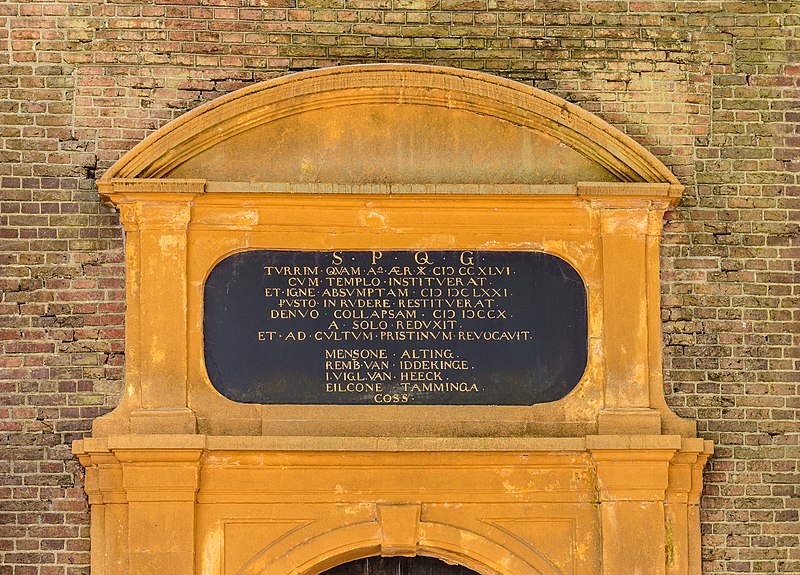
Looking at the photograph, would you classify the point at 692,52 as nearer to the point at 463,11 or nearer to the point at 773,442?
the point at 463,11

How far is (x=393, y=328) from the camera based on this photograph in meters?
8.12

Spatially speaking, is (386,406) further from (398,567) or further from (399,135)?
(399,135)

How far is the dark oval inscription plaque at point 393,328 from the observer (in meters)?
8.03

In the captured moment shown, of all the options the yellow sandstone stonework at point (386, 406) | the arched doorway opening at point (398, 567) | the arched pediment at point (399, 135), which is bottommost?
the arched doorway opening at point (398, 567)

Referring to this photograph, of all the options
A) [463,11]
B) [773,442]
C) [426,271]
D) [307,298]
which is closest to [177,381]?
[307,298]

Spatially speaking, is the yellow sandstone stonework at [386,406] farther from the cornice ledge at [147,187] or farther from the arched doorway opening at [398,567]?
the arched doorway opening at [398,567]

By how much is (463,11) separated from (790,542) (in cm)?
370

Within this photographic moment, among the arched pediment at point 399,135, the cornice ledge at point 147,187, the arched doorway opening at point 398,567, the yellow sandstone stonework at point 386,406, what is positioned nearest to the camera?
the yellow sandstone stonework at point 386,406

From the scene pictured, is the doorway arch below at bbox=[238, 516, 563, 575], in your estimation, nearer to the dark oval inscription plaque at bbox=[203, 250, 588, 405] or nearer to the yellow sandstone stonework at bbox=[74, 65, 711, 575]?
the yellow sandstone stonework at bbox=[74, 65, 711, 575]

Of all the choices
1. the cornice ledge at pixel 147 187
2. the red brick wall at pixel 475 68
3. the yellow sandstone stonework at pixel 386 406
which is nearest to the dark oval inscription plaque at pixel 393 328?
the yellow sandstone stonework at pixel 386 406

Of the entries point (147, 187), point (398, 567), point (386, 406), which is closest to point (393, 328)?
point (386, 406)

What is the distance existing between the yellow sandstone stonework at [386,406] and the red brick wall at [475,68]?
0.19 meters

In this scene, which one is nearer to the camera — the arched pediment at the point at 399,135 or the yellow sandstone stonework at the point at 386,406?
the yellow sandstone stonework at the point at 386,406

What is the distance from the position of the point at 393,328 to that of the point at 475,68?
1.66 m
